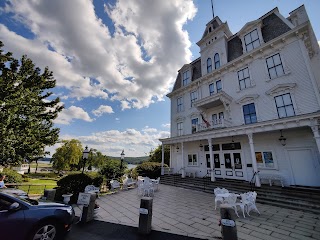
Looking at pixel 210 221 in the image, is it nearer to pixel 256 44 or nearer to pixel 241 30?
pixel 256 44


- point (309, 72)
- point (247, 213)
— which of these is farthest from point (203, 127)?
point (247, 213)

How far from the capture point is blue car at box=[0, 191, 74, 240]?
11.6 feet

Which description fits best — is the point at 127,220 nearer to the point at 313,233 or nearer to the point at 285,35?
the point at 313,233

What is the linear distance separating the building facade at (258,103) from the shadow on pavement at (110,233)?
8949 mm

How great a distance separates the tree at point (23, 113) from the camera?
1194 cm

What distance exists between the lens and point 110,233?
5082 millimetres

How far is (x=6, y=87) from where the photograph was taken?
12.6 metres

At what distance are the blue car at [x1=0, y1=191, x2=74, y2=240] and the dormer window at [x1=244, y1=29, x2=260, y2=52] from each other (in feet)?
59.2

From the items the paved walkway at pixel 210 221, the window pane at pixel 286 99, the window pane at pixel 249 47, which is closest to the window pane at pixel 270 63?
the window pane at pixel 249 47

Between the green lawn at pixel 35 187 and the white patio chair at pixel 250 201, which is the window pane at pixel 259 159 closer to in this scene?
the white patio chair at pixel 250 201

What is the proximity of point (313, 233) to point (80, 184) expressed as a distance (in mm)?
11488

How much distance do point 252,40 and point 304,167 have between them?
38.3 feet

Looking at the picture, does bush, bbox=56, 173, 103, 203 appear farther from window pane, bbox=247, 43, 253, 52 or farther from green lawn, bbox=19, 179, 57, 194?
window pane, bbox=247, 43, 253, 52

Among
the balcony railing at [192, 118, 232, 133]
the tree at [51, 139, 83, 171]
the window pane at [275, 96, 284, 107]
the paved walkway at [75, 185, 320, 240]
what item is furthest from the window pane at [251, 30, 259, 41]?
the tree at [51, 139, 83, 171]
